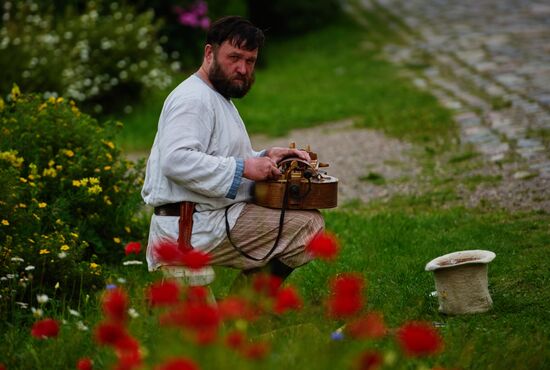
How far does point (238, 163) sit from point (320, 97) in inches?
326

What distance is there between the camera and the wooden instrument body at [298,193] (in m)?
4.36

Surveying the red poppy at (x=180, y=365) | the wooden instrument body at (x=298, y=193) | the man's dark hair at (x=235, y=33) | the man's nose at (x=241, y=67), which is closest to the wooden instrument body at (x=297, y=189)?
the wooden instrument body at (x=298, y=193)

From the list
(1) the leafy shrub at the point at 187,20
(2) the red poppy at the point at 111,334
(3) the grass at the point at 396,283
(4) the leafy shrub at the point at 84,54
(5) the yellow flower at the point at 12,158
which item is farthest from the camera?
(1) the leafy shrub at the point at 187,20

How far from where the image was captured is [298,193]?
4.39 metres

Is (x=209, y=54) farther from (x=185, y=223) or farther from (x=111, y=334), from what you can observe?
(x=111, y=334)

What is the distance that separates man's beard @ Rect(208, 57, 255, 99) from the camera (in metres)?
4.40

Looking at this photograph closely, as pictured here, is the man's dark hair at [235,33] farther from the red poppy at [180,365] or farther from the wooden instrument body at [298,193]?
the red poppy at [180,365]

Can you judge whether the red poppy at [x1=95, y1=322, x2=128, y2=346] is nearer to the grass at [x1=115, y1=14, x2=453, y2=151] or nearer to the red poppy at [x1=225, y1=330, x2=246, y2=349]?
the red poppy at [x1=225, y1=330, x2=246, y2=349]

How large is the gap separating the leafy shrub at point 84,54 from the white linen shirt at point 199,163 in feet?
19.4

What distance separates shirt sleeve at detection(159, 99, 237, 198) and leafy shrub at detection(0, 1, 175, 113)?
6075mm

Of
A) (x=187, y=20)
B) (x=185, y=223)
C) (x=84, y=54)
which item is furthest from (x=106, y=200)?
(x=187, y=20)

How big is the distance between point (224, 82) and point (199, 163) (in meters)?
0.53

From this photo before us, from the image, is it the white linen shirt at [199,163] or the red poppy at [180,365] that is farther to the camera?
the white linen shirt at [199,163]

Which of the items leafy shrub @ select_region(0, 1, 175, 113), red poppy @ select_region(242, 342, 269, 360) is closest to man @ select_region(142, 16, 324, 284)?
red poppy @ select_region(242, 342, 269, 360)
